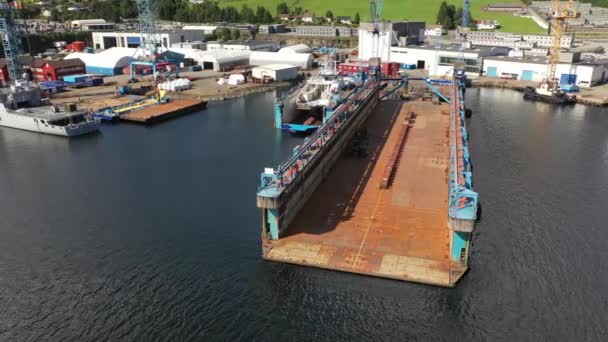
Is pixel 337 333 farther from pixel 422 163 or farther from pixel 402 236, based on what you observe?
pixel 422 163

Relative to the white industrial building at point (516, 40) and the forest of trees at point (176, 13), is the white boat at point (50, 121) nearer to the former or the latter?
the white industrial building at point (516, 40)

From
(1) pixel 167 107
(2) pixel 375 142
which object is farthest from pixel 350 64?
(2) pixel 375 142

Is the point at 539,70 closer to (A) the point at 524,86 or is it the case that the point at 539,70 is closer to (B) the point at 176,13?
(A) the point at 524,86

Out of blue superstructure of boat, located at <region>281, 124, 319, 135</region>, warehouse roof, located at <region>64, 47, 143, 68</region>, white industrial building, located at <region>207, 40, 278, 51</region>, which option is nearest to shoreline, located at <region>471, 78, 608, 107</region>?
blue superstructure of boat, located at <region>281, 124, 319, 135</region>

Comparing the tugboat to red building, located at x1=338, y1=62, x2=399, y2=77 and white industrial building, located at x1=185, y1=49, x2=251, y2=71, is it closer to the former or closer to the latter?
red building, located at x1=338, y1=62, x2=399, y2=77

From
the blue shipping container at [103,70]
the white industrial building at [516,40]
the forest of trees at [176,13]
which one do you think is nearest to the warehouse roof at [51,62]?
A: the blue shipping container at [103,70]
